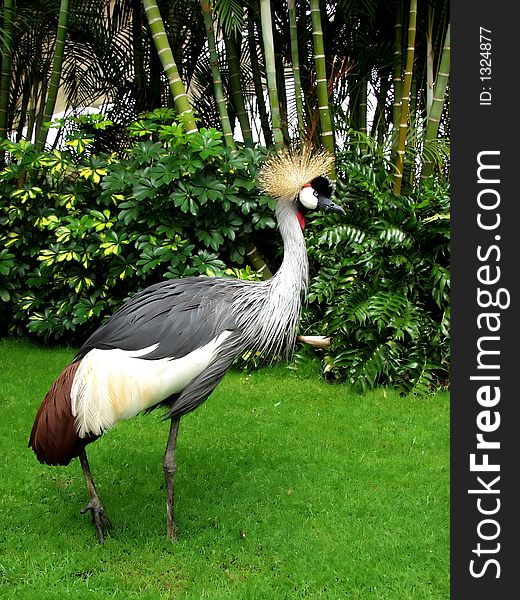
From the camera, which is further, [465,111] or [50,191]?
[50,191]

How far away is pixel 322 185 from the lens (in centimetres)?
433

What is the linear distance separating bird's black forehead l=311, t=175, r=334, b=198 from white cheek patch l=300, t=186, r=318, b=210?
55mm

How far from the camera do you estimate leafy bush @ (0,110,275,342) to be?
695 centimetres

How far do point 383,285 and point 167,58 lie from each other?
9.79ft

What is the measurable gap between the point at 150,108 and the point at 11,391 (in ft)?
14.6

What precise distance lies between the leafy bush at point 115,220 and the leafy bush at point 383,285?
0.79m

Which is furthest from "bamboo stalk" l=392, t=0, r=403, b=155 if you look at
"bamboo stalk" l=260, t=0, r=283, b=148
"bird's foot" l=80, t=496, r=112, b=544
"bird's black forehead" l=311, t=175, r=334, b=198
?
"bird's foot" l=80, t=496, r=112, b=544

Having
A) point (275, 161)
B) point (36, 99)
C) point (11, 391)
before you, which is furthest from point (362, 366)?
point (36, 99)

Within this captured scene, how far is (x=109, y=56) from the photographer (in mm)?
9180

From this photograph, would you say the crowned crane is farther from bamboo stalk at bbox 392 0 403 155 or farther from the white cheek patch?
bamboo stalk at bbox 392 0 403 155

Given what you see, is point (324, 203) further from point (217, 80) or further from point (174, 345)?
point (217, 80)

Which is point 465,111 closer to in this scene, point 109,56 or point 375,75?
point 375,75

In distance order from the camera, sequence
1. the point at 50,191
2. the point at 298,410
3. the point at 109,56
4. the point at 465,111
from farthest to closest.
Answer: the point at 109,56
the point at 50,191
the point at 298,410
the point at 465,111

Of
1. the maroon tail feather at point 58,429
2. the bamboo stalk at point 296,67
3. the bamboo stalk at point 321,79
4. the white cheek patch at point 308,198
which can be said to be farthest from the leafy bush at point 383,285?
Result: the maroon tail feather at point 58,429
